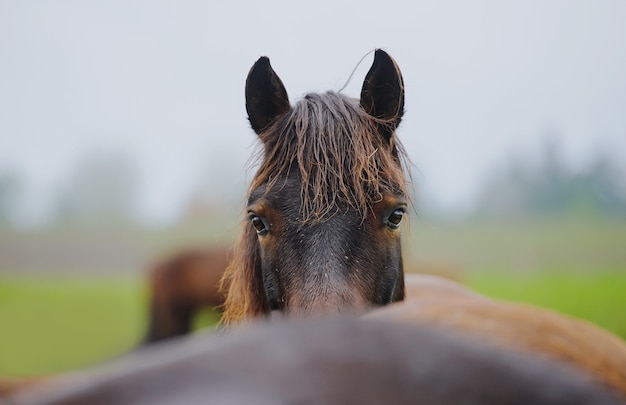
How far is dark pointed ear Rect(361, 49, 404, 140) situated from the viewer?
2350 mm

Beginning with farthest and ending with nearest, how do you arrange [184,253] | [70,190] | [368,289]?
[70,190], [184,253], [368,289]

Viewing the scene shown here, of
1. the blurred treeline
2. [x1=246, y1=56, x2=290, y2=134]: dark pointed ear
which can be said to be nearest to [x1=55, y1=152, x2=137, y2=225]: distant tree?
the blurred treeline

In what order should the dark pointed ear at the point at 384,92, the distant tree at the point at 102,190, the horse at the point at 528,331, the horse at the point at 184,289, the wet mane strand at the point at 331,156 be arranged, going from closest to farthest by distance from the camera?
1. the horse at the point at 528,331
2. the wet mane strand at the point at 331,156
3. the dark pointed ear at the point at 384,92
4. the horse at the point at 184,289
5. the distant tree at the point at 102,190

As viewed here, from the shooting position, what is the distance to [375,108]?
2.38 m

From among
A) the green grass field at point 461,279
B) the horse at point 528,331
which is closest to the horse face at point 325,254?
the horse at point 528,331

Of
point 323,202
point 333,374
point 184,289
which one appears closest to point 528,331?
point 333,374

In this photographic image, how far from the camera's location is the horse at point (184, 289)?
8.40 metres

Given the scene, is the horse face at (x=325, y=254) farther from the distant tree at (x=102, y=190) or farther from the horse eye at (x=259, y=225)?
the distant tree at (x=102, y=190)

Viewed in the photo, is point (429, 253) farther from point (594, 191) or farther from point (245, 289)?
point (245, 289)

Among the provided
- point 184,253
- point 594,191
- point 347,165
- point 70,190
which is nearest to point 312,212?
point 347,165

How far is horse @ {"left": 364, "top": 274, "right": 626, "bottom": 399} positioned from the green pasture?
687 centimetres

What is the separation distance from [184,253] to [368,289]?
7482 millimetres

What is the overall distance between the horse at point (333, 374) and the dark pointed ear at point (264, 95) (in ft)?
5.38

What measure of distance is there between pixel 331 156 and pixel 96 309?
12255 mm
